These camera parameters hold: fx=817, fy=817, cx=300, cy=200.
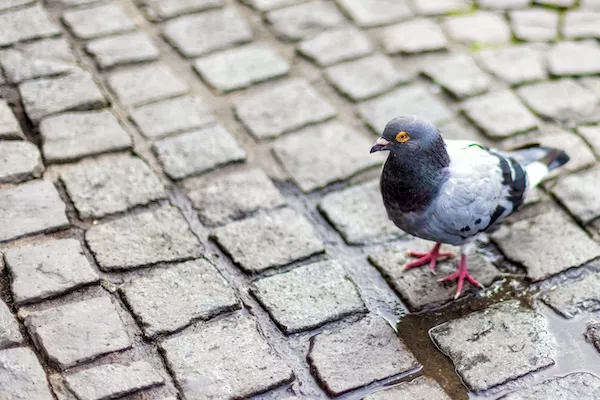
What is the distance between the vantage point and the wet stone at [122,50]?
213 inches

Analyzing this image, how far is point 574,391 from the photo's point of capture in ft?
11.9

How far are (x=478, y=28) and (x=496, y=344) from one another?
2876mm

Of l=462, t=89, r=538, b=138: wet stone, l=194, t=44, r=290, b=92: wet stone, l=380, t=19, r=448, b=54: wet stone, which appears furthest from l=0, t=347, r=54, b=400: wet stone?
l=380, t=19, r=448, b=54: wet stone

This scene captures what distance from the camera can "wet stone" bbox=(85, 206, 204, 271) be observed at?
4.14 m

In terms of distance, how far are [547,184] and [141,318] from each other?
2508mm

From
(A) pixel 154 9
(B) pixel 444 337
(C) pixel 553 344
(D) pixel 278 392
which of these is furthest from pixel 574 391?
(A) pixel 154 9

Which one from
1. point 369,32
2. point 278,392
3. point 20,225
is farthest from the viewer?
point 369,32

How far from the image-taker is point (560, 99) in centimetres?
538

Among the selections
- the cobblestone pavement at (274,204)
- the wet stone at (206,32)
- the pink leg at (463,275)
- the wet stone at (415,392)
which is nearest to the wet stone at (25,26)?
the cobblestone pavement at (274,204)

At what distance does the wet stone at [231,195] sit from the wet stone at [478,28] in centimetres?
206

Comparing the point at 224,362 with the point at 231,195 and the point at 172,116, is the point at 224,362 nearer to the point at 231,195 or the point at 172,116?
the point at 231,195

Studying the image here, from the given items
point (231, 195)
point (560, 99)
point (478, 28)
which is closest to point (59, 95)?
point (231, 195)

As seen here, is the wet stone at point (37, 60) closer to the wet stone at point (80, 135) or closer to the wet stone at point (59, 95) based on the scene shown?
the wet stone at point (59, 95)

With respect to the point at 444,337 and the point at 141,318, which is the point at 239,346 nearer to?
the point at 141,318
